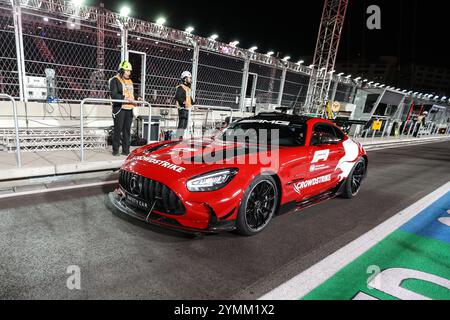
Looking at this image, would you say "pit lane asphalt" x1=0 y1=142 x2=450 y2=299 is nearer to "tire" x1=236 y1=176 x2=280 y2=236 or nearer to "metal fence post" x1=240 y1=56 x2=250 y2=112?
"tire" x1=236 y1=176 x2=280 y2=236

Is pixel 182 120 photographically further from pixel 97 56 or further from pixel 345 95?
pixel 345 95

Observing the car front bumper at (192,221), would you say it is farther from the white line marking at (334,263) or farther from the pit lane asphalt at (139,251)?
the white line marking at (334,263)

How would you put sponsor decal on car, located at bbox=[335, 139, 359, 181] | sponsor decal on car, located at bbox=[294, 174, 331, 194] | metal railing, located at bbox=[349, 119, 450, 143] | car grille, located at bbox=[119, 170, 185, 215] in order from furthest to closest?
metal railing, located at bbox=[349, 119, 450, 143] → sponsor decal on car, located at bbox=[335, 139, 359, 181] → sponsor decal on car, located at bbox=[294, 174, 331, 194] → car grille, located at bbox=[119, 170, 185, 215]

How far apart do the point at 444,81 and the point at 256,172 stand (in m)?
171

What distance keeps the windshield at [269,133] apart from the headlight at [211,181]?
1.18 meters

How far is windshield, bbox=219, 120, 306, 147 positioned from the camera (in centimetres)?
420

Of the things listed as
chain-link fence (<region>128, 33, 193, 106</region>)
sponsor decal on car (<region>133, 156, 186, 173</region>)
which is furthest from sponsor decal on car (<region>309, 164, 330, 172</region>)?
chain-link fence (<region>128, 33, 193, 106</region>)

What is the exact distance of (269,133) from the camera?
4.39m

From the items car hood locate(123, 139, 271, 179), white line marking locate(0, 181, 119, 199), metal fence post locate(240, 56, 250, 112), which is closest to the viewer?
car hood locate(123, 139, 271, 179)

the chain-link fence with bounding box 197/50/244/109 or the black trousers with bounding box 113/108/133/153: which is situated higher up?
the chain-link fence with bounding box 197/50/244/109

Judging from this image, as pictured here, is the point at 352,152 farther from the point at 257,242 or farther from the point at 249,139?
the point at 257,242

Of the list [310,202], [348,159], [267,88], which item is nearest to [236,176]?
[310,202]

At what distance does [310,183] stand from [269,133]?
3.05 feet

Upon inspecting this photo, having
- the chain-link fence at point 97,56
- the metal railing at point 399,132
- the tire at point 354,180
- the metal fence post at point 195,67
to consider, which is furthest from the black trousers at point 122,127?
the metal railing at point 399,132
